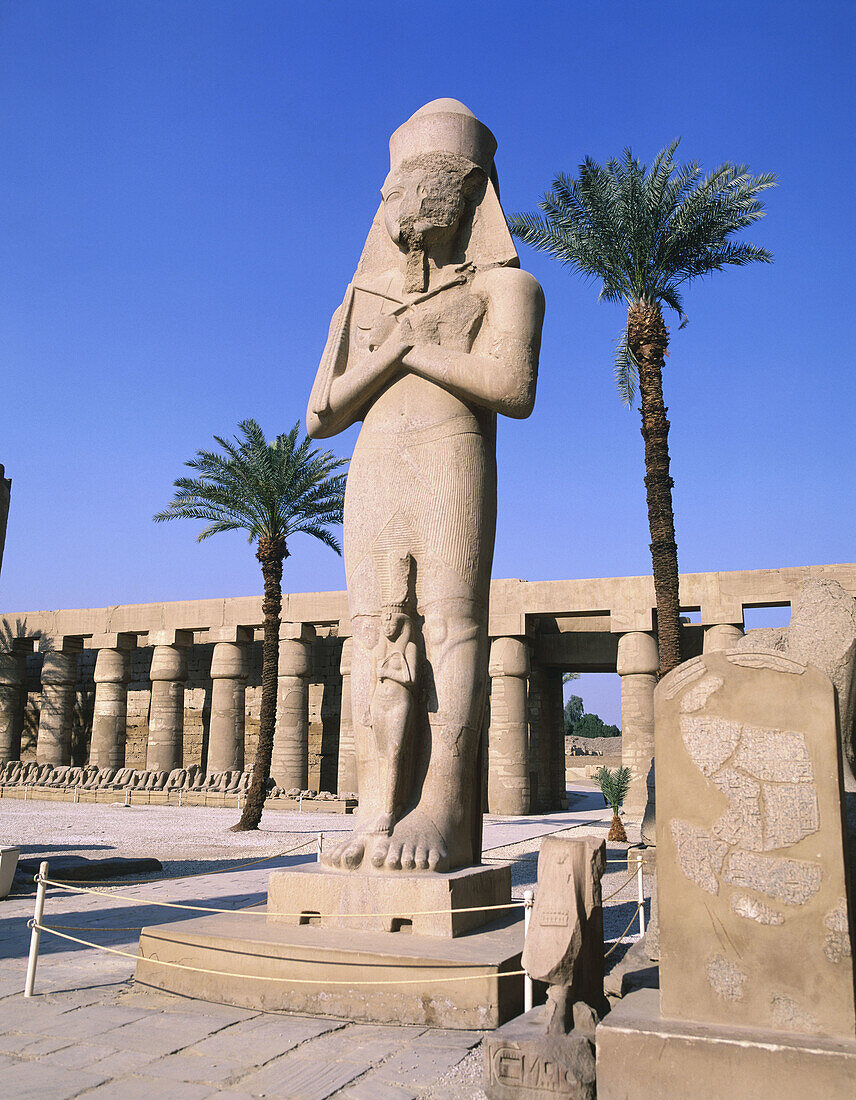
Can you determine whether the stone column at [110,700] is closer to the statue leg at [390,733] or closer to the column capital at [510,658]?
the column capital at [510,658]

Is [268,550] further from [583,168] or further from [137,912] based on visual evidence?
[137,912]

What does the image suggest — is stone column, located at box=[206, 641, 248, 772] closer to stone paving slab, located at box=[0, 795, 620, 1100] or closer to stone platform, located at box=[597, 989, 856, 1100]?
stone paving slab, located at box=[0, 795, 620, 1100]

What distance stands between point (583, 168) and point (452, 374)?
9613 mm

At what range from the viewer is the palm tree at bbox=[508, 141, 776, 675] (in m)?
11.4

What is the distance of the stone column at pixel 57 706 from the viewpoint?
22.6 meters

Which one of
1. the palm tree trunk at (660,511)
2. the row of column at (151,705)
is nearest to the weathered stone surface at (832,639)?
the palm tree trunk at (660,511)

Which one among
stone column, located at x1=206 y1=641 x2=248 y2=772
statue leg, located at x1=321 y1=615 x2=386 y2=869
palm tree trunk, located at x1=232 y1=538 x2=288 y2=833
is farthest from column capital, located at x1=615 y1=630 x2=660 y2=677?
statue leg, located at x1=321 y1=615 x2=386 y2=869

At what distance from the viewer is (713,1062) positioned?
6.84 ft

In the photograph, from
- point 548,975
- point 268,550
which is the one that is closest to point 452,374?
point 548,975

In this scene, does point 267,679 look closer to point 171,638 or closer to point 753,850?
point 171,638

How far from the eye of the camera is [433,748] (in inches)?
158

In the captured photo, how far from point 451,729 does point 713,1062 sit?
2028mm

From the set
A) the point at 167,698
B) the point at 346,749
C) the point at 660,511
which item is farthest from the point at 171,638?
the point at 660,511

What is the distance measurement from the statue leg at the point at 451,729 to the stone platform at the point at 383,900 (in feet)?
0.60
